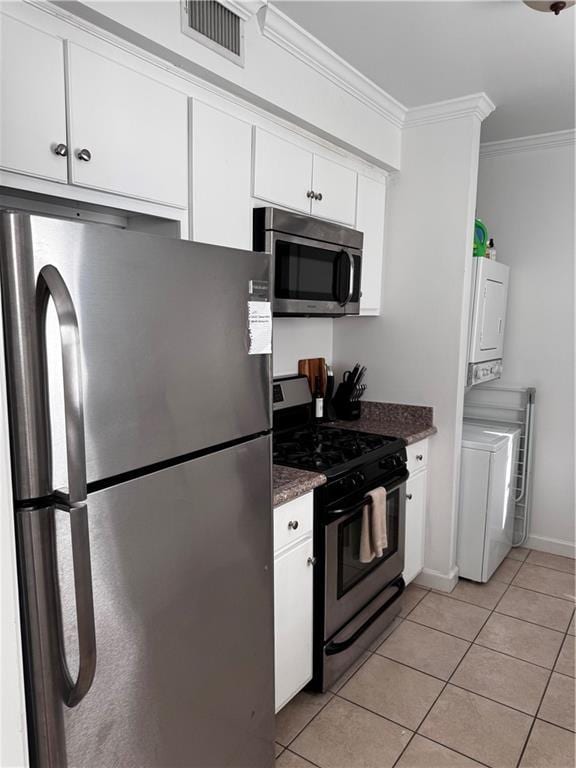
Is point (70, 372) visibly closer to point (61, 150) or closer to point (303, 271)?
point (61, 150)

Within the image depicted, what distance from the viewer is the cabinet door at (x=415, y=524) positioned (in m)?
2.91

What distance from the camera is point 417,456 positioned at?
9.68 ft

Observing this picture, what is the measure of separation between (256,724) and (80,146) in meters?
1.71

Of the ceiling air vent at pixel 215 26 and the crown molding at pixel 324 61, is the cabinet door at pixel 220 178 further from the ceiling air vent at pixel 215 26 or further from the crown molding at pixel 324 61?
the crown molding at pixel 324 61

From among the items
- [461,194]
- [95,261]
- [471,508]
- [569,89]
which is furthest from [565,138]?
[95,261]

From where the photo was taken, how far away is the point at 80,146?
146 centimetres

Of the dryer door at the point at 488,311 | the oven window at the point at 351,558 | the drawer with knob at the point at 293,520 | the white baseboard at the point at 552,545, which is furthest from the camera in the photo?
the white baseboard at the point at 552,545

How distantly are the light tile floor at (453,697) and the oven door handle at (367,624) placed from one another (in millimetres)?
158

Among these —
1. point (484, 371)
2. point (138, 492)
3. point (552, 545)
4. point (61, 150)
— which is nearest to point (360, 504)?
point (138, 492)

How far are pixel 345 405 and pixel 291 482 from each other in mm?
1248

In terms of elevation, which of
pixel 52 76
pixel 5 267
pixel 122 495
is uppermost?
pixel 52 76

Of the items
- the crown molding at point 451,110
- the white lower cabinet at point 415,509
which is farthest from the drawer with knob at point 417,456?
the crown molding at point 451,110

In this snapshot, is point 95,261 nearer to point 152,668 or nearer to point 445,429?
point 152,668

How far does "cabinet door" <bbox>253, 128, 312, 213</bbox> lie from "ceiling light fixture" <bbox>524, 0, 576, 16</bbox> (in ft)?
3.11
